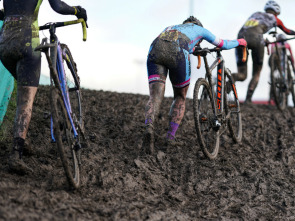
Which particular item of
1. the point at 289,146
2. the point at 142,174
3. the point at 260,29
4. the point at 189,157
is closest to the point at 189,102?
the point at 260,29

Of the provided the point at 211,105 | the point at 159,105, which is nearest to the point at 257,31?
the point at 211,105

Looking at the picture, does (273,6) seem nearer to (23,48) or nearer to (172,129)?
(172,129)

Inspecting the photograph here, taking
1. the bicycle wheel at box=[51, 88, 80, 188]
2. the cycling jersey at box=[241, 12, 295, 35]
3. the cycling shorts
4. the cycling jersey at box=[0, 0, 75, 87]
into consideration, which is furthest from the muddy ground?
the cycling jersey at box=[241, 12, 295, 35]

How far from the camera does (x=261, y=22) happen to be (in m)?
9.30

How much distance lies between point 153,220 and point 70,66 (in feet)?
7.30

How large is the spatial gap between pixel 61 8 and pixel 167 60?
1593 millimetres

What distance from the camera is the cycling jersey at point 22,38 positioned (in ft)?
14.8

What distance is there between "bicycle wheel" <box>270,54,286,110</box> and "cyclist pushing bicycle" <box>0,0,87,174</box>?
6076 mm

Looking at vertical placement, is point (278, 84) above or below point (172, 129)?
above

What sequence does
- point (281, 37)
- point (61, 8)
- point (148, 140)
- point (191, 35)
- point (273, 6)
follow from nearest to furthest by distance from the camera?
point (61, 8)
point (148, 140)
point (191, 35)
point (273, 6)
point (281, 37)

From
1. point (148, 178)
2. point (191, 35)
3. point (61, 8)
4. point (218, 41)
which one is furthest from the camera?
point (218, 41)

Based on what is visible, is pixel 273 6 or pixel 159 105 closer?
pixel 159 105

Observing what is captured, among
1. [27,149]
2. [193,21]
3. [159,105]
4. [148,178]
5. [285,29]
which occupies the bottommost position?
[148,178]

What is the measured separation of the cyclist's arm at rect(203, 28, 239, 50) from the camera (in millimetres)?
5859
